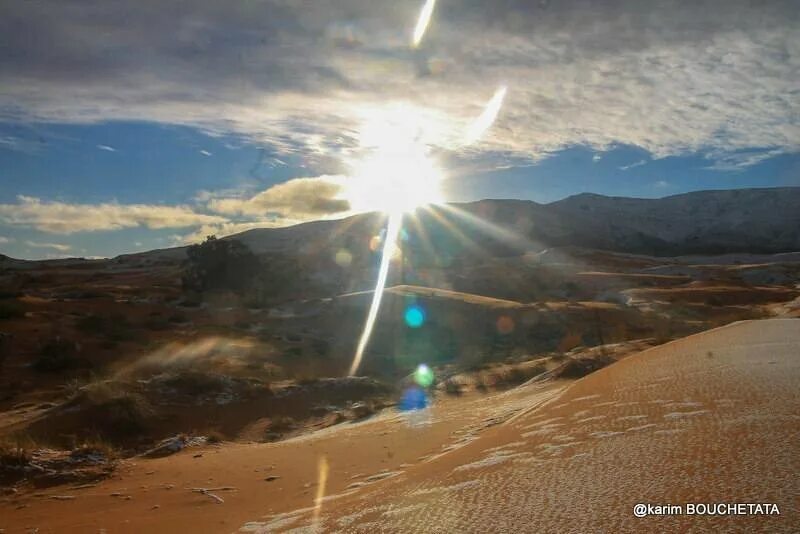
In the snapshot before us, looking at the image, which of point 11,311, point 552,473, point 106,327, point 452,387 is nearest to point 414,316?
point 452,387

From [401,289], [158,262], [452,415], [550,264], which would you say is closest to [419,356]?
[401,289]

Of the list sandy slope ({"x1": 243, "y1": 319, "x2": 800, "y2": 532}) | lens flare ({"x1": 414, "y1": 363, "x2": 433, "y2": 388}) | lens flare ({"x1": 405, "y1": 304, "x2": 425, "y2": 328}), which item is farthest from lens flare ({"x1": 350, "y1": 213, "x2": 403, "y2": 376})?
sandy slope ({"x1": 243, "y1": 319, "x2": 800, "y2": 532})

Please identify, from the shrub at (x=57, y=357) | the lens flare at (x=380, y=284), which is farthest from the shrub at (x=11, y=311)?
the lens flare at (x=380, y=284)

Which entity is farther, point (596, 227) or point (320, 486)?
point (596, 227)

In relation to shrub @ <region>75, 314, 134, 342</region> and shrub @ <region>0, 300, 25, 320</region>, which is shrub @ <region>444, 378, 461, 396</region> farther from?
shrub @ <region>0, 300, 25, 320</region>

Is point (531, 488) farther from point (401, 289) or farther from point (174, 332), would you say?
point (401, 289)

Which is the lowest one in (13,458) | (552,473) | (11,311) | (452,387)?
(452,387)

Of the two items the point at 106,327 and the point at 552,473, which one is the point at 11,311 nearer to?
the point at 106,327
